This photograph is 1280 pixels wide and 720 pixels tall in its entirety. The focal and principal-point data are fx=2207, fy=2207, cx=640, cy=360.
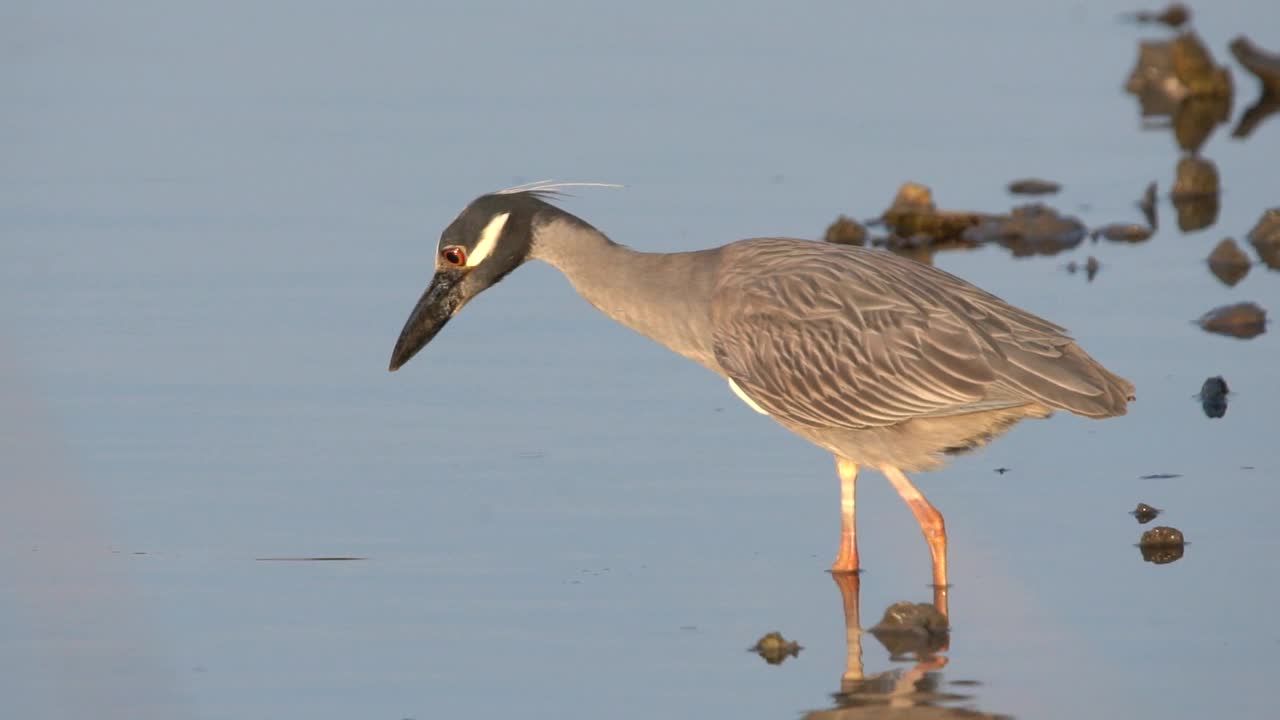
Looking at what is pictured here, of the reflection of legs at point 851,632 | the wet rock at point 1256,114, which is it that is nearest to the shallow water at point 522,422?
the reflection of legs at point 851,632

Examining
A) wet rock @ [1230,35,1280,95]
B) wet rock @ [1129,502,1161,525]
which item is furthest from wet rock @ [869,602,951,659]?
wet rock @ [1230,35,1280,95]

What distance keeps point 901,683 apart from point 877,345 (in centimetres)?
161

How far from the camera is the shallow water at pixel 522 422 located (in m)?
7.23

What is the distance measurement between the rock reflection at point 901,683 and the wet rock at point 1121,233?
5187 millimetres

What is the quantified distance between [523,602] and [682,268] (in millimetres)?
1672

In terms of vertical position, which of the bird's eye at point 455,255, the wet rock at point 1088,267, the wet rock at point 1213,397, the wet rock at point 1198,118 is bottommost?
the wet rock at point 1213,397

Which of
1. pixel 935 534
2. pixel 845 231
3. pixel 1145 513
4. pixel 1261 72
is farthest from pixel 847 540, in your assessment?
pixel 1261 72

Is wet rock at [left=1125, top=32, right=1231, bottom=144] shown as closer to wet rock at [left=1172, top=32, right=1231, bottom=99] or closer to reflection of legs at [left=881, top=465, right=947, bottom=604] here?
wet rock at [left=1172, top=32, right=1231, bottom=99]

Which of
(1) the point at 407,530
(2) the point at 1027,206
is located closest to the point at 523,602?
(1) the point at 407,530

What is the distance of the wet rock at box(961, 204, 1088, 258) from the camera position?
1241 cm

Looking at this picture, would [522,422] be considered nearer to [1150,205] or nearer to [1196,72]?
[1150,205]

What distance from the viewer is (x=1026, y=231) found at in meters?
12.4

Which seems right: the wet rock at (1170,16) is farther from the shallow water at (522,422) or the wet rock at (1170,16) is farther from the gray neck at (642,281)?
the gray neck at (642,281)

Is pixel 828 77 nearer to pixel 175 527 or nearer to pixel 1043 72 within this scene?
pixel 1043 72
